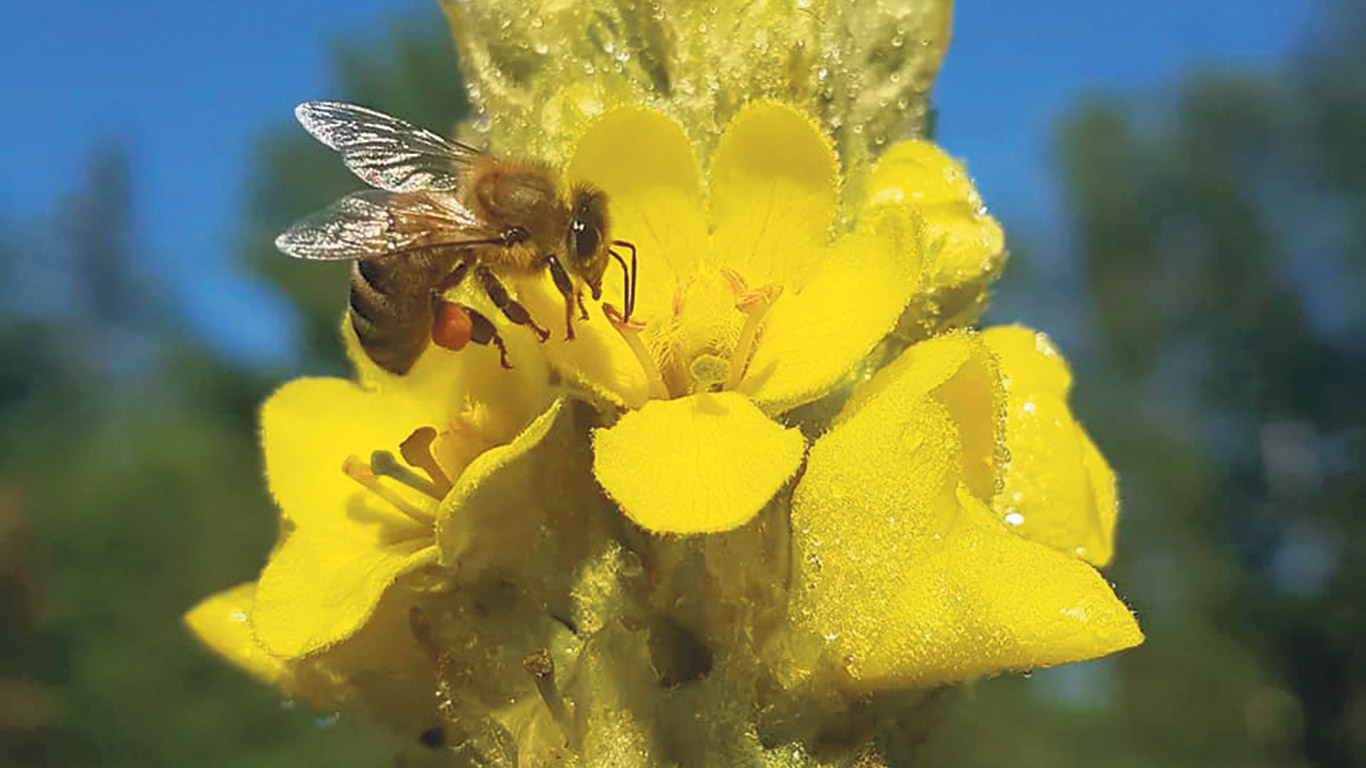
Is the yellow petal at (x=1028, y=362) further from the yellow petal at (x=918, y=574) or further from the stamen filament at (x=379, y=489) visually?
the stamen filament at (x=379, y=489)

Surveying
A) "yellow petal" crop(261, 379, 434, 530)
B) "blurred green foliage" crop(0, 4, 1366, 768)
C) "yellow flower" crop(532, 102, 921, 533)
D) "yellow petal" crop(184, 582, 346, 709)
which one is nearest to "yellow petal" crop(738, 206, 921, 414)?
"yellow flower" crop(532, 102, 921, 533)

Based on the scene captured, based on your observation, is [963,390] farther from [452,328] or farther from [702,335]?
[452,328]

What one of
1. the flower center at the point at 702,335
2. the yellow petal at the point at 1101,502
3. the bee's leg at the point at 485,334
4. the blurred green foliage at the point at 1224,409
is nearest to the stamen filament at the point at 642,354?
the flower center at the point at 702,335

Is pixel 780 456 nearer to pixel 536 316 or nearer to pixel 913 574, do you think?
pixel 913 574

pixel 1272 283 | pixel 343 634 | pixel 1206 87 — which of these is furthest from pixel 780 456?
pixel 1206 87

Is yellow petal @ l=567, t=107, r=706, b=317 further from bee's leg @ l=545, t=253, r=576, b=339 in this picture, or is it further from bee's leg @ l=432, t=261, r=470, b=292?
bee's leg @ l=432, t=261, r=470, b=292

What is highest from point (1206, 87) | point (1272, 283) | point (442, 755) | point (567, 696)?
point (567, 696)
